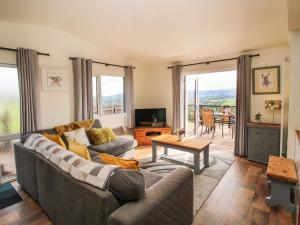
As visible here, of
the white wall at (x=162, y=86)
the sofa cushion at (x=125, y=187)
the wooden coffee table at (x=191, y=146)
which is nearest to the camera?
the sofa cushion at (x=125, y=187)

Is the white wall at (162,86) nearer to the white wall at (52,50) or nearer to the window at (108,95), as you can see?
the window at (108,95)

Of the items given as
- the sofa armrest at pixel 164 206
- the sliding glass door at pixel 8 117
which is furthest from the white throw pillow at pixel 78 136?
the sofa armrest at pixel 164 206

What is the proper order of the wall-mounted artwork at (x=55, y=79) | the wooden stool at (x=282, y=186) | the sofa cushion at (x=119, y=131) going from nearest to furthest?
1. the wooden stool at (x=282, y=186)
2. the wall-mounted artwork at (x=55, y=79)
3. the sofa cushion at (x=119, y=131)

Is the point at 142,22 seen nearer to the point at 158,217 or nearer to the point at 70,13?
the point at 70,13

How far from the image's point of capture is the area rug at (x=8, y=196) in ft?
7.53

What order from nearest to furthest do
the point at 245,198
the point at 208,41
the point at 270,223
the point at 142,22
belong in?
the point at 270,223
the point at 245,198
the point at 142,22
the point at 208,41

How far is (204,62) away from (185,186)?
3452mm

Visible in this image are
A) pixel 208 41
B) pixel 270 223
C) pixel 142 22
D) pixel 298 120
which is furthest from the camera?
pixel 208 41

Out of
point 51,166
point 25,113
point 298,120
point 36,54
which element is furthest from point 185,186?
point 36,54

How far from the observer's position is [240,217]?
79.3 inches

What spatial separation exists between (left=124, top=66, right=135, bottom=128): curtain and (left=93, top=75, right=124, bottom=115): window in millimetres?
158

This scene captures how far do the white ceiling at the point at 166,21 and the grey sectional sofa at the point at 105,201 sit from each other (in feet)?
6.63

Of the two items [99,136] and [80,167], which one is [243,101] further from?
[80,167]

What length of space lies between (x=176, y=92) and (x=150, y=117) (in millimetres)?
952
